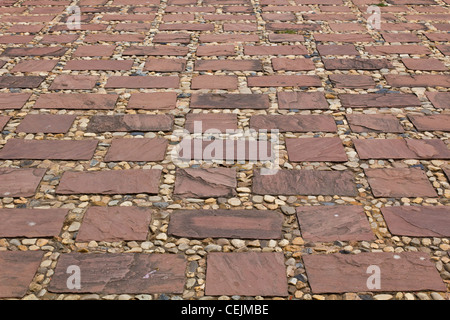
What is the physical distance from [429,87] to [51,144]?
3.07 m

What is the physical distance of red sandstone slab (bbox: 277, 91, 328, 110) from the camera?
377 cm

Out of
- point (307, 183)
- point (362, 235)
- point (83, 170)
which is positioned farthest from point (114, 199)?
point (362, 235)

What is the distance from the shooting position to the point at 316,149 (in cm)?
328

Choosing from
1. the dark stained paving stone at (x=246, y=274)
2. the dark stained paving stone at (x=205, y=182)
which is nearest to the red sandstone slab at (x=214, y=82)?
the dark stained paving stone at (x=205, y=182)

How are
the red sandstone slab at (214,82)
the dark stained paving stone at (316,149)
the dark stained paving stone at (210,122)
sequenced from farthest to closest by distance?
1. the red sandstone slab at (214,82)
2. the dark stained paving stone at (210,122)
3. the dark stained paving stone at (316,149)

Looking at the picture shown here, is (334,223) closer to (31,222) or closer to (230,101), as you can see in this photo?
(230,101)

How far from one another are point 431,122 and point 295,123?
1.01 metres

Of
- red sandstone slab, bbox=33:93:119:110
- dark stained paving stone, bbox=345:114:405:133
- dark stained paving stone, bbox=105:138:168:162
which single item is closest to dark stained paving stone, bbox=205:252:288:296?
dark stained paving stone, bbox=105:138:168:162

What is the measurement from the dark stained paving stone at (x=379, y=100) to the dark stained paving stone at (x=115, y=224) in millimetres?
1935

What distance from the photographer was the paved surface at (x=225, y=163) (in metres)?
2.38

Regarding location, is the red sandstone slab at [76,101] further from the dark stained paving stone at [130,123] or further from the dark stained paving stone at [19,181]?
the dark stained paving stone at [19,181]

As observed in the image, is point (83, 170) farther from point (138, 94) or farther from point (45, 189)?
point (138, 94)

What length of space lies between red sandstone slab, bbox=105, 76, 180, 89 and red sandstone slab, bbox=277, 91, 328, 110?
0.92m

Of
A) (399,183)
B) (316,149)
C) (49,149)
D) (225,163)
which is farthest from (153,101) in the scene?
(399,183)
